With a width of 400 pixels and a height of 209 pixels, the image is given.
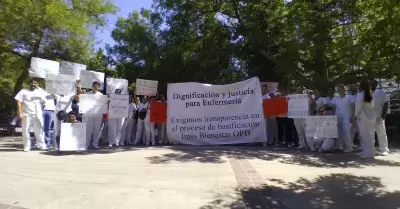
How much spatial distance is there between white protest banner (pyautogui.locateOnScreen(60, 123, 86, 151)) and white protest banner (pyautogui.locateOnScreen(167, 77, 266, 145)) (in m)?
2.69

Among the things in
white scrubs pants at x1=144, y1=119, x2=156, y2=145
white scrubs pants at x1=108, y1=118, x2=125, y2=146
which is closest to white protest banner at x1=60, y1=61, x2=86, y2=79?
white scrubs pants at x1=108, y1=118, x2=125, y2=146

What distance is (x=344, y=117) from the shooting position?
32.9 ft

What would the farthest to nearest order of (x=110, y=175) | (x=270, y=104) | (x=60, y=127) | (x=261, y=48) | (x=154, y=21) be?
(x=154, y=21) < (x=261, y=48) < (x=270, y=104) < (x=60, y=127) < (x=110, y=175)

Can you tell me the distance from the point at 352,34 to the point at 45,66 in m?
11.2

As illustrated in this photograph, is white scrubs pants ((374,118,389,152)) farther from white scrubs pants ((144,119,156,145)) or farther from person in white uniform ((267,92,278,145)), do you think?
white scrubs pants ((144,119,156,145))

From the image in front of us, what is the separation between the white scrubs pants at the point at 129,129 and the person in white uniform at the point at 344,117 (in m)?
6.22

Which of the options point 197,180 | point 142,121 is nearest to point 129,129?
point 142,121

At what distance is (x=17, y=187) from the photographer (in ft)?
20.6

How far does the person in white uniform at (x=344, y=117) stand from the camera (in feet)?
32.7

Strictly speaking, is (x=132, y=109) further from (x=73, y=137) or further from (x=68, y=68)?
(x=73, y=137)

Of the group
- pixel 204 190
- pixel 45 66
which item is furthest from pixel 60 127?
pixel 204 190

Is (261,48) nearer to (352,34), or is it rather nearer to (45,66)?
(352,34)

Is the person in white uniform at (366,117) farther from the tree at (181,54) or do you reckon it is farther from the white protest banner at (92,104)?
the tree at (181,54)

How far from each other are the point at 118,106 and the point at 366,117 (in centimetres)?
677
